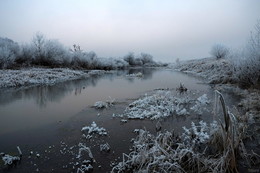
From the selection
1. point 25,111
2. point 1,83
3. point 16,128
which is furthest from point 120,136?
point 1,83

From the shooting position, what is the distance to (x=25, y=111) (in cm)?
944

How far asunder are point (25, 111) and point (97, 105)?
386 cm

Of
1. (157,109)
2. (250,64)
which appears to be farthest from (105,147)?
(250,64)

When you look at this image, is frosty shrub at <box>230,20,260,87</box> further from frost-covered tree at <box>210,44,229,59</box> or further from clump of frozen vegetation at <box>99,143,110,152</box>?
frost-covered tree at <box>210,44,229,59</box>

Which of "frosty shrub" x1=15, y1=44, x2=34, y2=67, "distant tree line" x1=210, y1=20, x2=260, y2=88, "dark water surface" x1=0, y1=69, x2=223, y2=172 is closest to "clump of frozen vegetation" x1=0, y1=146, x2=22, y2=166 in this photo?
"dark water surface" x1=0, y1=69, x2=223, y2=172

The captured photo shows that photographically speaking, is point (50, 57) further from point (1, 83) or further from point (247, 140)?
point (247, 140)

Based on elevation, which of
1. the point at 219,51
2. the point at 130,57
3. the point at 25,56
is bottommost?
the point at 25,56

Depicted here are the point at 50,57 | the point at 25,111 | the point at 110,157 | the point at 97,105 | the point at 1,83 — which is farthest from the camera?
the point at 50,57

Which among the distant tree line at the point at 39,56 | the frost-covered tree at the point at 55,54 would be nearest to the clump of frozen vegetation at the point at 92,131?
the distant tree line at the point at 39,56

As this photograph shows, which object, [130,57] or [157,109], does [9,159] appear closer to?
[157,109]

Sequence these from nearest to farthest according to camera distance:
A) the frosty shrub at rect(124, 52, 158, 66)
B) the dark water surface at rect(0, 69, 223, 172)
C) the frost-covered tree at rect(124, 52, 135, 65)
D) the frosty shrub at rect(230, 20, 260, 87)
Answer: the dark water surface at rect(0, 69, 223, 172)
the frosty shrub at rect(230, 20, 260, 87)
the frost-covered tree at rect(124, 52, 135, 65)
the frosty shrub at rect(124, 52, 158, 66)

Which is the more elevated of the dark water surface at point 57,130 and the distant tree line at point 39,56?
the distant tree line at point 39,56

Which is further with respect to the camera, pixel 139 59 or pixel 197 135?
pixel 139 59

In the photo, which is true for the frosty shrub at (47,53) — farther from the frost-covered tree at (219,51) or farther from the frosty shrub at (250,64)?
the frost-covered tree at (219,51)
